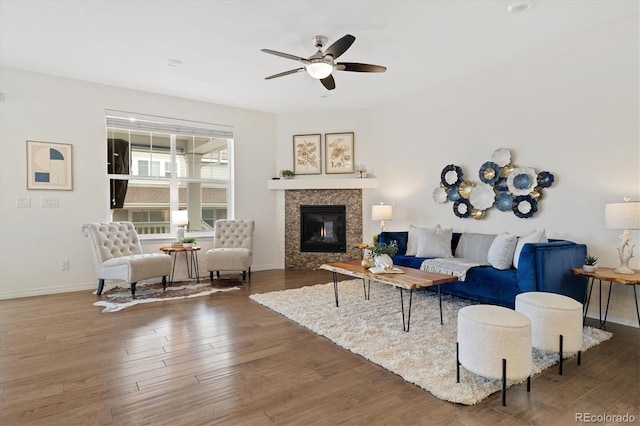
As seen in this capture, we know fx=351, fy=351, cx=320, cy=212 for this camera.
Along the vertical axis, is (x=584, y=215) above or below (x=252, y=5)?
below

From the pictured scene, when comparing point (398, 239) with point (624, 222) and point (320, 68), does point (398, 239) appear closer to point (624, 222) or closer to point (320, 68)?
point (624, 222)

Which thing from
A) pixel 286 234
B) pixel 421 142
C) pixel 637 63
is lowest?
pixel 286 234

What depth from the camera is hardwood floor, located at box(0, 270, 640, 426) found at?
187 cm

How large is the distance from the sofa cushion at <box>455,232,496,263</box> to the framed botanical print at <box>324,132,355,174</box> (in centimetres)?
255

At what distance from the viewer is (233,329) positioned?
3229 mm

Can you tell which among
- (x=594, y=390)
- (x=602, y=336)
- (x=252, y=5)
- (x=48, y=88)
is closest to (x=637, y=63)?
(x=602, y=336)

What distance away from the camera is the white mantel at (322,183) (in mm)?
6301

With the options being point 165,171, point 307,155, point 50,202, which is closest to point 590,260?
point 307,155

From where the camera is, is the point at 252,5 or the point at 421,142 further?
the point at 421,142

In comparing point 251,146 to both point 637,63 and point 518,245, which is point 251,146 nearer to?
point 518,245

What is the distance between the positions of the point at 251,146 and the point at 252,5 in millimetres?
3434

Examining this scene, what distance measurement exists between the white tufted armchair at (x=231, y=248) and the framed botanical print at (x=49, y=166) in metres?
2.13

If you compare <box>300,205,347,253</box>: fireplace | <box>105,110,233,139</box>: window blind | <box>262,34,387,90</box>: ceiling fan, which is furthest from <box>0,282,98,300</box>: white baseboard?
<box>262,34,387,90</box>: ceiling fan

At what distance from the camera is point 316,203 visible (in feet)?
21.5
